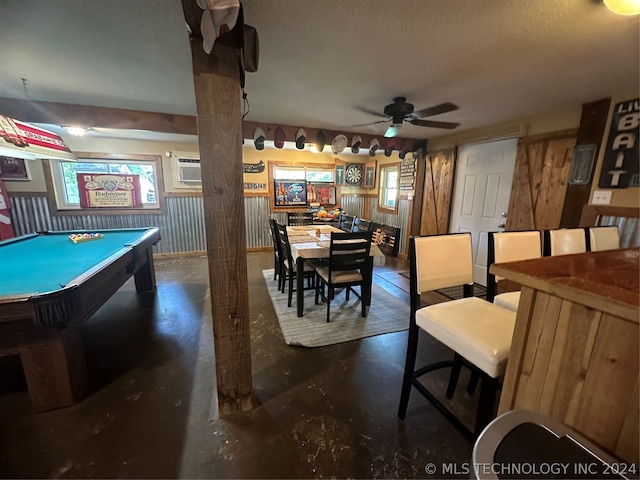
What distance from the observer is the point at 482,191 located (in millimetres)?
3672

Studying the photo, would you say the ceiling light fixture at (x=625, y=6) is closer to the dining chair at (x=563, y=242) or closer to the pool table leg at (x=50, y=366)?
the dining chair at (x=563, y=242)

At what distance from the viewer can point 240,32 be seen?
121cm

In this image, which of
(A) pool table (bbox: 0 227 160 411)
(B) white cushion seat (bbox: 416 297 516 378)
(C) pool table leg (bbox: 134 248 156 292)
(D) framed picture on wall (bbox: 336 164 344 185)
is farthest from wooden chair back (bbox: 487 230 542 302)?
(D) framed picture on wall (bbox: 336 164 344 185)

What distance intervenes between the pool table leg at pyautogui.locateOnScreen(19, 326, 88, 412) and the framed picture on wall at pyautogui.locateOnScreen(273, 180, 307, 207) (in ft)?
14.6

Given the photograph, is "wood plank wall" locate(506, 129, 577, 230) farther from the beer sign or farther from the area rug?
the area rug

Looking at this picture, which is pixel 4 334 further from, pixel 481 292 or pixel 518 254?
pixel 481 292

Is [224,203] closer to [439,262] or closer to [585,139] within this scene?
[439,262]

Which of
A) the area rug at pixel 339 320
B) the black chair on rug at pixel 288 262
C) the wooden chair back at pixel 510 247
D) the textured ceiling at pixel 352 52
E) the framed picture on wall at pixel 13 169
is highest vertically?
the textured ceiling at pixel 352 52

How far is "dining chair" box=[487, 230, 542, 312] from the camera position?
1.55 metres

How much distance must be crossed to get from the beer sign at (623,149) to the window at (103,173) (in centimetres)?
629

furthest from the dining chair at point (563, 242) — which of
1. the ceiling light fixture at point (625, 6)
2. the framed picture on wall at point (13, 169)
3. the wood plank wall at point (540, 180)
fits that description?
the framed picture on wall at point (13, 169)

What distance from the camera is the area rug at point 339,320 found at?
242 centimetres

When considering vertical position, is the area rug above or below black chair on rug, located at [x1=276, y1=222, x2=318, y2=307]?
below

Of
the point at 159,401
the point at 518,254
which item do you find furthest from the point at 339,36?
the point at 159,401
